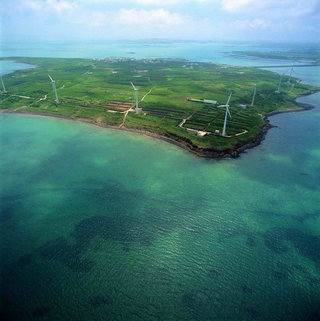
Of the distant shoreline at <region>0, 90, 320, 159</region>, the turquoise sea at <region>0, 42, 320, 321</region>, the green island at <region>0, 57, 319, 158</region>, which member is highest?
the green island at <region>0, 57, 319, 158</region>

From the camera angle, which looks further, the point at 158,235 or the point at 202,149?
the point at 202,149

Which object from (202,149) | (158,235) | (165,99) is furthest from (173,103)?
(158,235)

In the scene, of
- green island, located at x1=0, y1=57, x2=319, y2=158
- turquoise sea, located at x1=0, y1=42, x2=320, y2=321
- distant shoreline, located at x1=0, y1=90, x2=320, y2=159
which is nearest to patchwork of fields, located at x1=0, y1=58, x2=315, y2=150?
green island, located at x1=0, y1=57, x2=319, y2=158

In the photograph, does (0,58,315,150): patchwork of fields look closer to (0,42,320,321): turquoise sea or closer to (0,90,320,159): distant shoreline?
(0,90,320,159): distant shoreline

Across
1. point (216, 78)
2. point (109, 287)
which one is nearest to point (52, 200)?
point (109, 287)

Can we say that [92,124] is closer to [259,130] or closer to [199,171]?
[199,171]

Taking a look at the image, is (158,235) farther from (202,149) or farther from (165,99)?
(165,99)
